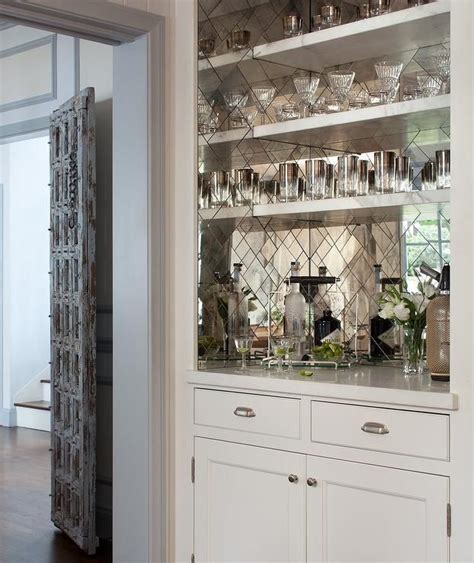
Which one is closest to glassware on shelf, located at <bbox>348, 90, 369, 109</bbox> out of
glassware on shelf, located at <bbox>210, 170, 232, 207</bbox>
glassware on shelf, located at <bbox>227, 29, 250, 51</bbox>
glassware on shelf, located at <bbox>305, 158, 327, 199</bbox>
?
glassware on shelf, located at <bbox>305, 158, 327, 199</bbox>

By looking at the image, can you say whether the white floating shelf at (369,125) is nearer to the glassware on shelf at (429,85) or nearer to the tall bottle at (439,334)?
the glassware on shelf at (429,85)

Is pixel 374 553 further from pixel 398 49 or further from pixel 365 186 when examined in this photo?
pixel 398 49

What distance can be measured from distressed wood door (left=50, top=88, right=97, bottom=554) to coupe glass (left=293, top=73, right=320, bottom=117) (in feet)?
4.85

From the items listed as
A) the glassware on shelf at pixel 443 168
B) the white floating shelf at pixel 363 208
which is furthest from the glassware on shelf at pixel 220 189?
the glassware on shelf at pixel 443 168

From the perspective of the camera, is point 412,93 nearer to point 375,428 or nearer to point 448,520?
point 375,428

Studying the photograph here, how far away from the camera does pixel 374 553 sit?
2.71 metres

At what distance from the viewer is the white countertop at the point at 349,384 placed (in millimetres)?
2594

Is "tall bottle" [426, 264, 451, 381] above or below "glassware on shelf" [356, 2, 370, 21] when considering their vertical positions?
below

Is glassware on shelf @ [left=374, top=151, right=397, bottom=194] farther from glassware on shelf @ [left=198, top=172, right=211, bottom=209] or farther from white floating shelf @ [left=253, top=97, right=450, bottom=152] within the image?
glassware on shelf @ [left=198, top=172, right=211, bottom=209]

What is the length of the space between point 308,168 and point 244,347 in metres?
0.72

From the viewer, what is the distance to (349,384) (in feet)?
9.16

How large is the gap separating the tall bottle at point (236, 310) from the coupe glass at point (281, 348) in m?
0.20

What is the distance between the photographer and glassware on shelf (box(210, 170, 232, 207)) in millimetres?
3402

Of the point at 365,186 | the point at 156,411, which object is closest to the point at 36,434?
the point at 156,411
